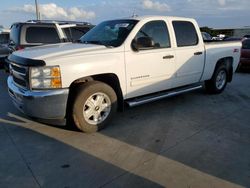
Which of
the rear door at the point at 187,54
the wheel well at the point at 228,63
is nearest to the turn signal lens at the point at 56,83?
the rear door at the point at 187,54

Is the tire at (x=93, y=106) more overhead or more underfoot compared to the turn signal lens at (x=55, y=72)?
more underfoot

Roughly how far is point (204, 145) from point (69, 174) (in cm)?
205

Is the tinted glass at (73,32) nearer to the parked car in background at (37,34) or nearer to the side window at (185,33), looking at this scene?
the parked car in background at (37,34)

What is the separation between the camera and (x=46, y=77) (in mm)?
4238

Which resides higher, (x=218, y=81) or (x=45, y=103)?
(x=45, y=103)

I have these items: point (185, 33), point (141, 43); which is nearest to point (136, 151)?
point (141, 43)

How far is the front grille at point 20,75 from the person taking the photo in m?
4.36

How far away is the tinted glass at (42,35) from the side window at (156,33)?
4692mm

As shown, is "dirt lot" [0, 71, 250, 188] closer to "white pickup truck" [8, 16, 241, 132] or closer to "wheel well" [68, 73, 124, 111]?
"white pickup truck" [8, 16, 241, 132]

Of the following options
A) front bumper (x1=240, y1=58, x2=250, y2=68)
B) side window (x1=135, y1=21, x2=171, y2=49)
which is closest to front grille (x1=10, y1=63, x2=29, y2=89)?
side window (x1=135, y1=21, x2=171, y2=49)

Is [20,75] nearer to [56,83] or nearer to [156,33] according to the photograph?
[56,83]

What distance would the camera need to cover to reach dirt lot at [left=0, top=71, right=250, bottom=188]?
3.42 m

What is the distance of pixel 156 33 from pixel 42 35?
16.0ft

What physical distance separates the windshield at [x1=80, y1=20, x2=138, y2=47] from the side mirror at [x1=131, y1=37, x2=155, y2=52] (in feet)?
0.67
